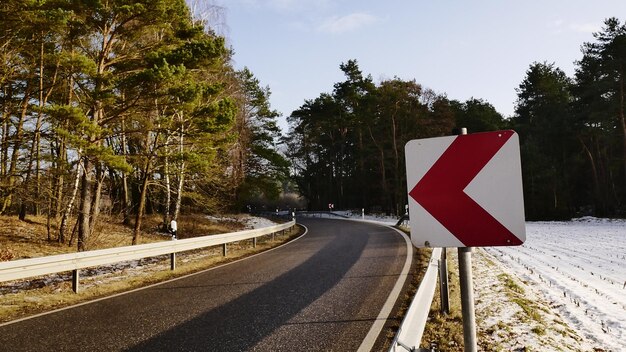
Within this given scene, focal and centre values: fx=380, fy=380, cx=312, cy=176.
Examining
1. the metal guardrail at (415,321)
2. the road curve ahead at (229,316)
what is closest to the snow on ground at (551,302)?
the metal guardrail at (415,321)

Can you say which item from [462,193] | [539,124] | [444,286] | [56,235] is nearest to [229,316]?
[444,286]

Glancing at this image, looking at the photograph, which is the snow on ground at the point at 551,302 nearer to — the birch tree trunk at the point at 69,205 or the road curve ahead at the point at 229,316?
the road curve ahead at the point at 229,316

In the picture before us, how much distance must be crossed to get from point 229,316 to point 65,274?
770 cm

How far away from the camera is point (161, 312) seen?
565 cm

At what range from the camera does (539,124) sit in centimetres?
4406

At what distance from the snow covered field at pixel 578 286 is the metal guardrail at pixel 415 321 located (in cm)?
113

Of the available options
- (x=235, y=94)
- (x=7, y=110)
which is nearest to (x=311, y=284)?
(x=7, y=110)

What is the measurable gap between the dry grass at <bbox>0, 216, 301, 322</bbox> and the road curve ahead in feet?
2.84

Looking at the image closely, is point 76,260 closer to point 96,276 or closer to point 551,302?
point 96,276

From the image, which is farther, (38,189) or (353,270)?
(38,189)

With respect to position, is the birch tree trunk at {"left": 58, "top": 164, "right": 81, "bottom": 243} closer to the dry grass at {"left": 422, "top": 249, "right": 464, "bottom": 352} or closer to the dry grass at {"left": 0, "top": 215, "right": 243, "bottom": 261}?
the dry grass at {"left": 0, "top": 215, "right": 243, "bottom": 261}

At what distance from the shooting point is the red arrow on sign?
2102mm

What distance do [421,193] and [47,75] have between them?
17484 mm

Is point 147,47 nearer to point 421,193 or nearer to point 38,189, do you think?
point 38,189
